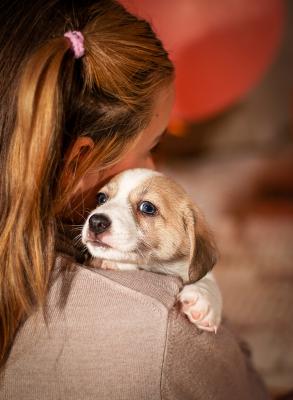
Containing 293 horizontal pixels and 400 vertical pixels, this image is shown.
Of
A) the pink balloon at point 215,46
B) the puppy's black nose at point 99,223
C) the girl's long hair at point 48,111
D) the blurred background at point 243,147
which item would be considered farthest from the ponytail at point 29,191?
the pink balloon at point 215,46

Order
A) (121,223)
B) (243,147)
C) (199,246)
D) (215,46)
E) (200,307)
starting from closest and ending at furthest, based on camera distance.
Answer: (200,307)
(121,223)
(199,246)
(215,46)
(243,147)

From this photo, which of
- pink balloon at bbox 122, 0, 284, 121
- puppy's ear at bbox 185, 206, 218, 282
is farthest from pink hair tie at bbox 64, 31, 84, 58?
pink balloon at bbox 122, 0, 284, 121

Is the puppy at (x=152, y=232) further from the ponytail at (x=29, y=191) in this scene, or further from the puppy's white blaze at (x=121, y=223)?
the ponytail at (x=29, y=191)

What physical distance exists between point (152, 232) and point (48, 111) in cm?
51

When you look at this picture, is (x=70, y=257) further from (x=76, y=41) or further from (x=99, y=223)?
(x=76, y=41)

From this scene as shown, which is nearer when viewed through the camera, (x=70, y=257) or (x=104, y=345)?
Result: (x=104, y=345)

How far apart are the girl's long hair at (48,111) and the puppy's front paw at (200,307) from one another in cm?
34

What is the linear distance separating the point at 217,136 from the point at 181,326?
3.25 metres

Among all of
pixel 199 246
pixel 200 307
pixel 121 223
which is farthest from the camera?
pixel 199 246

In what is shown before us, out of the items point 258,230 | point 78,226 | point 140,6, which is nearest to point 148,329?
point 78,226

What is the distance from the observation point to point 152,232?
1475 millimetres

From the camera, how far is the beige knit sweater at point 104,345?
1.01m

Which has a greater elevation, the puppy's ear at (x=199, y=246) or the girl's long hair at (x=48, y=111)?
the girl's long hair at (x=48, y=111)

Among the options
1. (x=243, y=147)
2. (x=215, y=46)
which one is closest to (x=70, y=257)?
(x=215, y=46)
